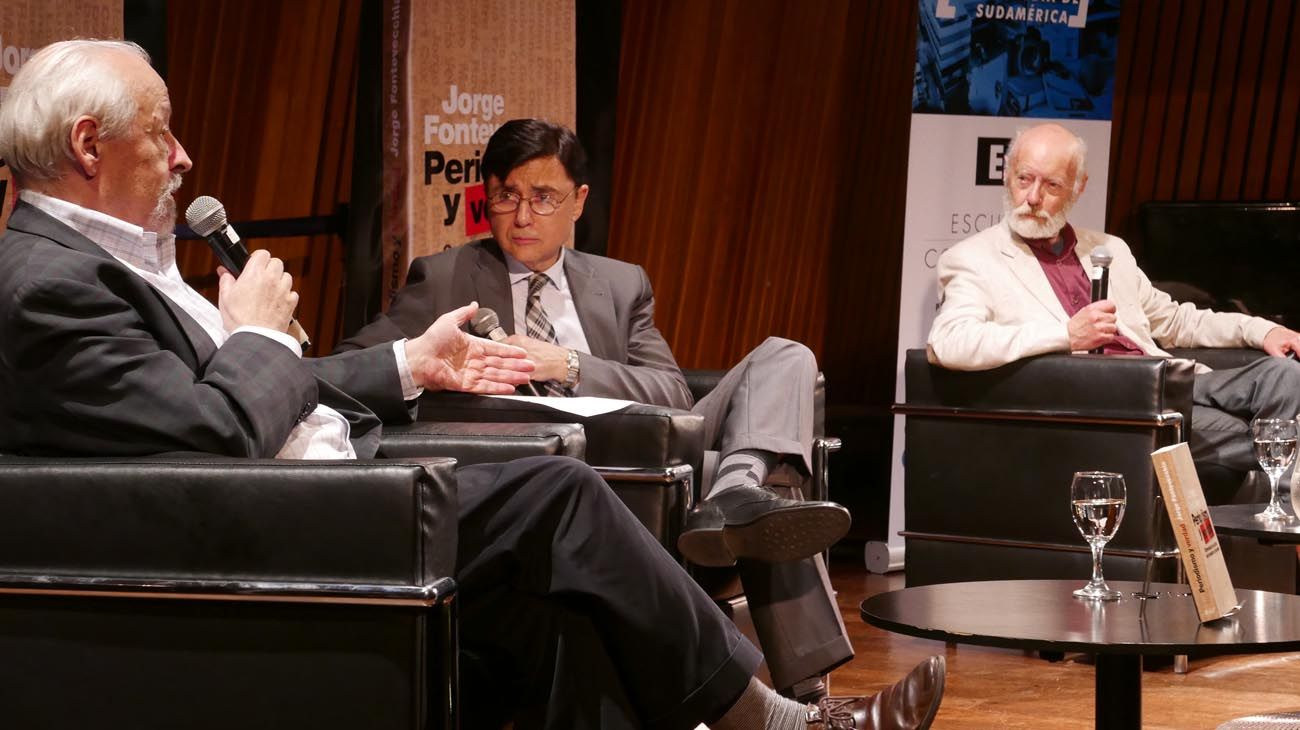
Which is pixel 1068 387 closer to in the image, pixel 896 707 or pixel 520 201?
pixel 520 201

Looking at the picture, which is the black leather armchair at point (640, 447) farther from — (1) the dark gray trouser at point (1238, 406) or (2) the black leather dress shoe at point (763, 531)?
(1) the dark gray trouser at point (1238, 406)

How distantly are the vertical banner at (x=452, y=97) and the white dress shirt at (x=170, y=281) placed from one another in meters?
1.24

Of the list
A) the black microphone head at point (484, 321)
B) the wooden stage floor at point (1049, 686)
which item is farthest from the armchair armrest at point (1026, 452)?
the black microphone head at point (484, 321)

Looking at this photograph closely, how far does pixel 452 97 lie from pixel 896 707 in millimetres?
2092

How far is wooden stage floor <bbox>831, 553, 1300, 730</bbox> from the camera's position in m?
3.51


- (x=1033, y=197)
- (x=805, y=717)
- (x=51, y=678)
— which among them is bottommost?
(x=805, y=717)

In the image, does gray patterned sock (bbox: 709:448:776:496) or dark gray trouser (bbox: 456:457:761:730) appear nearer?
dark gray trouser (bbox: 456:457:761:730)

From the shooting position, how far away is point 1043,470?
4246 mm

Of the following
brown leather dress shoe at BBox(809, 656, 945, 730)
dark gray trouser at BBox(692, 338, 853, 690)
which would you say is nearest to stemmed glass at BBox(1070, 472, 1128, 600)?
brown leather dress shoe at BBox(809, 656, 945, 730)

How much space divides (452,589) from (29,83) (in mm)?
997

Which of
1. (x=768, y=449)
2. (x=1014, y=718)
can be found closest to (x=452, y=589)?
(x=768, y=449)

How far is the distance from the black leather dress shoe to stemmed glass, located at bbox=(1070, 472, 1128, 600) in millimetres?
382

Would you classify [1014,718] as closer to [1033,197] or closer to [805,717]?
[805,717]

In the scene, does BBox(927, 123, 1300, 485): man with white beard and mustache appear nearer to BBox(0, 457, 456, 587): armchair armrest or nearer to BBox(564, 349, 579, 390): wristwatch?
BBox(564, 349, 579, 390): wristwatch
